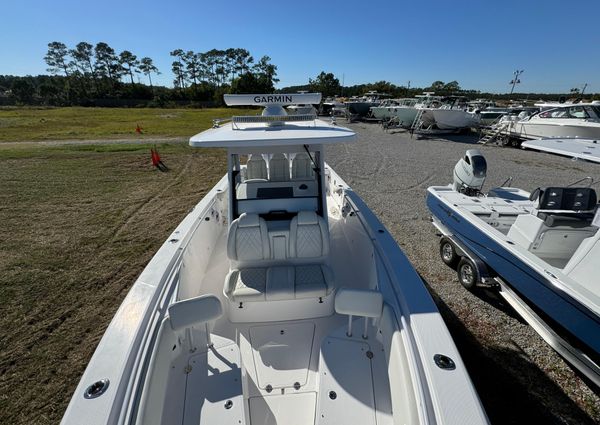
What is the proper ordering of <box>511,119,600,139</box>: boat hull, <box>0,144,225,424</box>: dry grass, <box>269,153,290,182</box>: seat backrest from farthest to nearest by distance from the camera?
<box>511,119,600,139</box>: boat hull
<box>269,153,290,182</box>: seat backrest
<box>0,144,225,424</box>: dry grass

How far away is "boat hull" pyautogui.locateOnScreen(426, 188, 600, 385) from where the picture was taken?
2363 millimetres

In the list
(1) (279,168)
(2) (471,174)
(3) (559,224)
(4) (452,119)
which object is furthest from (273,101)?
(4) (452,119)

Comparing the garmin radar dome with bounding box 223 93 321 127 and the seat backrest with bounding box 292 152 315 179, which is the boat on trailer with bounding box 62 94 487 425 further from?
the seat backrest with bounding box 292 152 315 179

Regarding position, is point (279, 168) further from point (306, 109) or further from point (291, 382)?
point (291, 382)

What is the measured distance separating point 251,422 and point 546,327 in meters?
2.91

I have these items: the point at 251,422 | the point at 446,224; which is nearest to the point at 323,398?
the point at 251,422

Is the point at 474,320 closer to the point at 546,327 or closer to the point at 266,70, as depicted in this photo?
the point at 546,327

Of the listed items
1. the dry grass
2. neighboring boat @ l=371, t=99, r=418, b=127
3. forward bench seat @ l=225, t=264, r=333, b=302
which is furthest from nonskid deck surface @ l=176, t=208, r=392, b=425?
neighboring boat @ l=371, t=99, r=418, b=127

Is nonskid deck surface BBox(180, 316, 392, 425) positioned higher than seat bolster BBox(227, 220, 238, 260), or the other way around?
seat bolster BBox(227, 220, 238, 260)

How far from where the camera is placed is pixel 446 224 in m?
4.37

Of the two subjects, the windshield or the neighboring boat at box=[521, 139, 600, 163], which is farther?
the windshield

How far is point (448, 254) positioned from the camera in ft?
14.3

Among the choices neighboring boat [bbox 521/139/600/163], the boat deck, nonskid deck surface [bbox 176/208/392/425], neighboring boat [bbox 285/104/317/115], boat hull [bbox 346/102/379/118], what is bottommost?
nonskid deck surface [bbox 176/208/392/425]

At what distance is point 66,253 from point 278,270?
4.14 m
